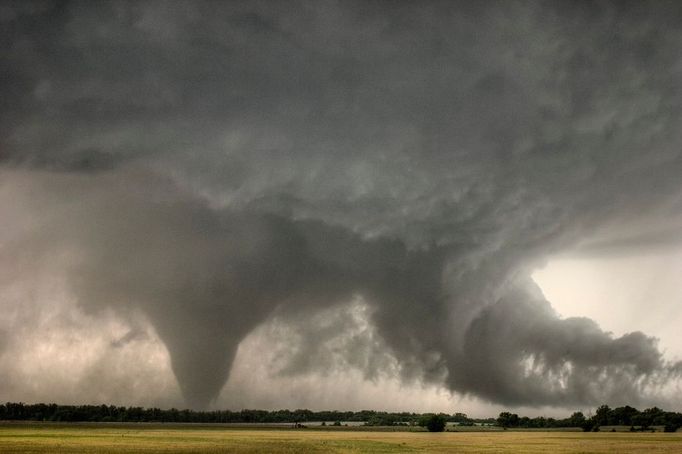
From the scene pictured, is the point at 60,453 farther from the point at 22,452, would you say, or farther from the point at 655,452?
the point at 655,452

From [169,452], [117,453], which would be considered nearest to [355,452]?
[169,452]

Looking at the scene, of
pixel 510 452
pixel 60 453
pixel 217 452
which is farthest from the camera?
pixel 510 452

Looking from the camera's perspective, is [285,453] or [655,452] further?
[655,452]

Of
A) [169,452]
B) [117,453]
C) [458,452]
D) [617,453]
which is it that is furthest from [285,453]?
[617,453]

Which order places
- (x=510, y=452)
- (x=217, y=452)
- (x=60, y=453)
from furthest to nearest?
(x=510, y=452)
(x=217, y=452)
(x=60, y=453)

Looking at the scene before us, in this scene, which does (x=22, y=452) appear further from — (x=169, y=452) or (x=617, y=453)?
(x=617, y=453)

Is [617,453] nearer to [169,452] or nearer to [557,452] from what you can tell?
[557,452]

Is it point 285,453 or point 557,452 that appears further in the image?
point 557,452

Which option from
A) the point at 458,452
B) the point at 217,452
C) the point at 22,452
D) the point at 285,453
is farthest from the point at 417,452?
the point at 22,452
